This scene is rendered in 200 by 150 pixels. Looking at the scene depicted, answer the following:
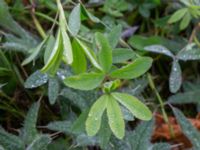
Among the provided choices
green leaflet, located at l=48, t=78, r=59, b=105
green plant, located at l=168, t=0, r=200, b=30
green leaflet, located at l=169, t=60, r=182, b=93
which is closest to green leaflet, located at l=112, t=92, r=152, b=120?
green leaflet, located at l=48, t=78, r=59, b=105

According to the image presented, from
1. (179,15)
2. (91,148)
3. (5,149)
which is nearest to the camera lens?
(5,149)

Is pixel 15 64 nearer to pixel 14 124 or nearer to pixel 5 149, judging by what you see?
pixel 14 124

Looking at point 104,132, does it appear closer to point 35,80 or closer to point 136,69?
point 136,69

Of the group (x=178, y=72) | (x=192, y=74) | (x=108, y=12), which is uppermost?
(x=108, y=12)

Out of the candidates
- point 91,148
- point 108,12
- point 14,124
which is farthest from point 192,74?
point 14,124

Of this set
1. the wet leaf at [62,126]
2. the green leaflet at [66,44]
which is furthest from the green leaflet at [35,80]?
the green leaflet at [66,44]

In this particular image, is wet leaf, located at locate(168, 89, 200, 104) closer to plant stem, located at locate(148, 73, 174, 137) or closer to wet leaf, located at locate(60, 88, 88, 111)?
plant stem, located at locate(148, 73, 174, 137)

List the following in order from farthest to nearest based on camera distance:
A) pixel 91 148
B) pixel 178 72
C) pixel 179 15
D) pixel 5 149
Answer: pixel 179 15, pixel 178 72, pixel 91 148, pixel 5 149
